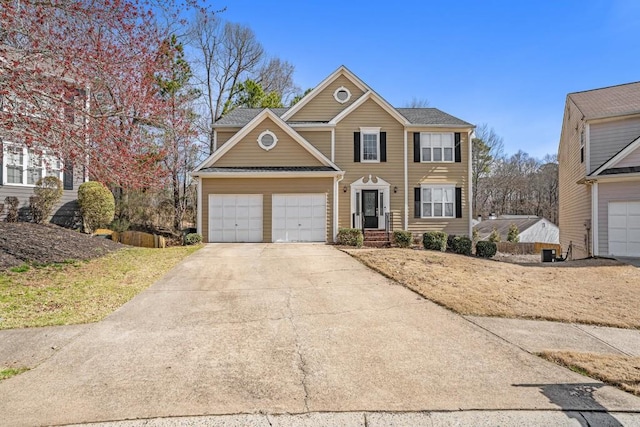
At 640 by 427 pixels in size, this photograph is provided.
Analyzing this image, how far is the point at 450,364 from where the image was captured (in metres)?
4.68

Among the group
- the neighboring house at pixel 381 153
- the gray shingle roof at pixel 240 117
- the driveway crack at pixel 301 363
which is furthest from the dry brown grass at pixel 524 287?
the gray shingle roof at pixel 240 117

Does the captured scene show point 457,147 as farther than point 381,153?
Yes

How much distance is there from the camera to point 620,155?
14.4m

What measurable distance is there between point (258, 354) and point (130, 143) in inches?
249

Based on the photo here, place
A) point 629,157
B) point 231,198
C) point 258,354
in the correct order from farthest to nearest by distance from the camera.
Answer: point 231,198 → point 629,157 → point 258,354

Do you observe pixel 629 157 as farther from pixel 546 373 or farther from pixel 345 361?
pixel 345 361

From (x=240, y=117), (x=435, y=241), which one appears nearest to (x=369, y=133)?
(x=435, y=241)

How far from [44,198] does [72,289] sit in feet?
29.1

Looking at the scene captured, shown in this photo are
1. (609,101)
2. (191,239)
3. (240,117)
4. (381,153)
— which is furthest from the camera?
(240,117)

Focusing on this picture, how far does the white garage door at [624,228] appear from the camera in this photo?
14.2 metres

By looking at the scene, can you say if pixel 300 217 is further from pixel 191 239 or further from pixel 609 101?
pixel 609 101

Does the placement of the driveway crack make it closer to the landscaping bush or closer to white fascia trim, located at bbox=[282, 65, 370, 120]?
the landscaping bush

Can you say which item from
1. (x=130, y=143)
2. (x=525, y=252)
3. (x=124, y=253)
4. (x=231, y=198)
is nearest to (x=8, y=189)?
(x=124, y=253)

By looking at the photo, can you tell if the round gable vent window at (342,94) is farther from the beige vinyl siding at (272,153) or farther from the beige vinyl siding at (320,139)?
the beige vinyl siding at (272,153)
